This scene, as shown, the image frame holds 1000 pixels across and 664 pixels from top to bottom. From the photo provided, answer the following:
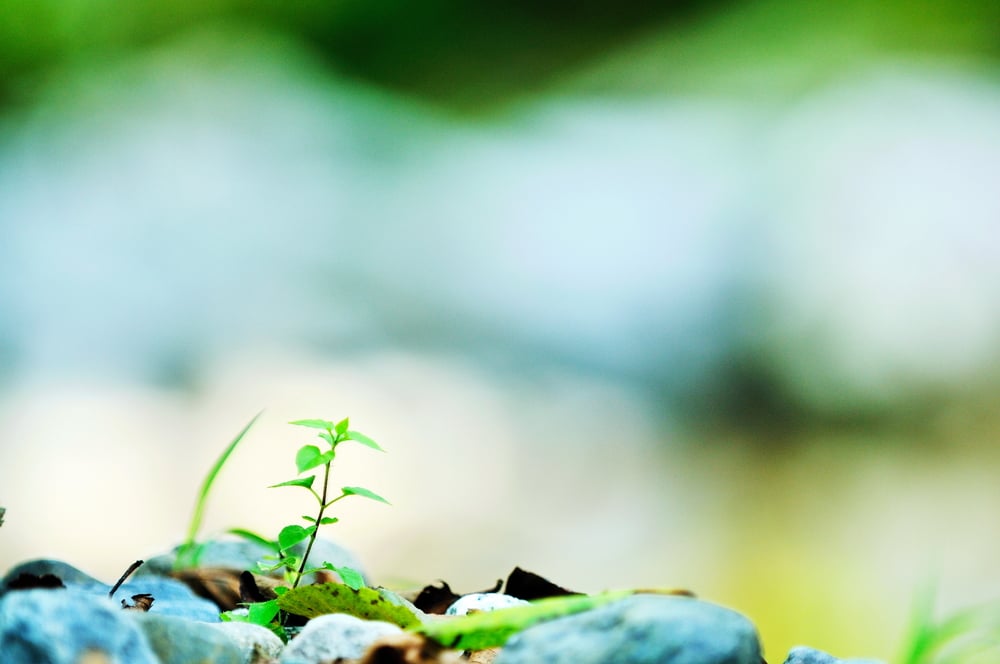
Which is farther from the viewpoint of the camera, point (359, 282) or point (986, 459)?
point (359, 282)

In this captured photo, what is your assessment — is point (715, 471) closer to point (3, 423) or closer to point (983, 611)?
point (983, 611)

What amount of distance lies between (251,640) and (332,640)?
13cm

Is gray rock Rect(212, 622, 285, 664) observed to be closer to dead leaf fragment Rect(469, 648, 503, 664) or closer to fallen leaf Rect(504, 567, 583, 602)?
dead leaf fragment Rect(469, 648, 503, 664)

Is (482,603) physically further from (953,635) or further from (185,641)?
(953,635)

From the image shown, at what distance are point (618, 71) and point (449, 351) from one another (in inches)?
47.8

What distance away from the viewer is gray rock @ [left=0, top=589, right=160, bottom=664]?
2.31 feet

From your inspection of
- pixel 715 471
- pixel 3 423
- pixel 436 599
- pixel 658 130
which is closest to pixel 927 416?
pixel 715 471

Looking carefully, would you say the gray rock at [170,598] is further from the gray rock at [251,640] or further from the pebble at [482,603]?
the pebble at [482,603]

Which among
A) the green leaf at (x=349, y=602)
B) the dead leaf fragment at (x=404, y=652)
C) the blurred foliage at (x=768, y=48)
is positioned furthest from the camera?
the blurred foliage at (x=768, y=48)

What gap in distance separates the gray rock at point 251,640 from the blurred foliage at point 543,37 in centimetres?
244

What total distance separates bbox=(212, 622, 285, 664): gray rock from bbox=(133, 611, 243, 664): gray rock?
0.03 metres

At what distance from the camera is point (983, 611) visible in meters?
0.87

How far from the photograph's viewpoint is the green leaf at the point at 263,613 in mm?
1065

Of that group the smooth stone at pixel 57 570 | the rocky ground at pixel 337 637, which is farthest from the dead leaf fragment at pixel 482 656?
the smooth stone at pixel 57 570
